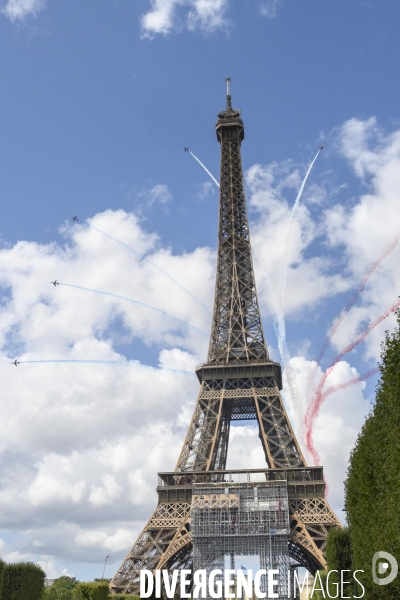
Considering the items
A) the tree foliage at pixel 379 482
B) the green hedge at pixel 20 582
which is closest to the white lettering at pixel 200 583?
the green hedge at pixel 20 582

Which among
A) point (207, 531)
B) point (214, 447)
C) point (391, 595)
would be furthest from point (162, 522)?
point (391, 595)

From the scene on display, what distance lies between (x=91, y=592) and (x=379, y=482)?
23877mm

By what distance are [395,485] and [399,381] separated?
3922mm

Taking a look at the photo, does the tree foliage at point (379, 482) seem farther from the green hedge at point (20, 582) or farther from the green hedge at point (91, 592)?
the green hedge at point (20, 582)

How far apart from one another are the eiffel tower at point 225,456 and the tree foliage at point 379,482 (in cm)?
2070

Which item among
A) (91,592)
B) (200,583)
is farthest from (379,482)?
(200,583)

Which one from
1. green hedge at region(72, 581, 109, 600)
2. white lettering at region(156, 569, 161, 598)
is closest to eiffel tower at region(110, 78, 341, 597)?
white lettering at region(156, 569, 161, 598)

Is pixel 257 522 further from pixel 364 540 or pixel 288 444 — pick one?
pixel 364 540

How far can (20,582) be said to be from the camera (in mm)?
36969

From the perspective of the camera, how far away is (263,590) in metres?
52.3

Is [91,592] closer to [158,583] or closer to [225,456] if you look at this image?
[158,583]

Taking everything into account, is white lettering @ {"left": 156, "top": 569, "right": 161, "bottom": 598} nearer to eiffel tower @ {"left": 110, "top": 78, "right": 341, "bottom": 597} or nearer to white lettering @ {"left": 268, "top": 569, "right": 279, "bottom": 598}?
eiffel tower @ {"left": 110, "top": 78, "right": 341, "bottom": 597}

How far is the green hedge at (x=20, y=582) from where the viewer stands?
120 feet

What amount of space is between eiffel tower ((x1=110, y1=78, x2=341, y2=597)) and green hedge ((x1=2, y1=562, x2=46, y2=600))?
1099 cm
